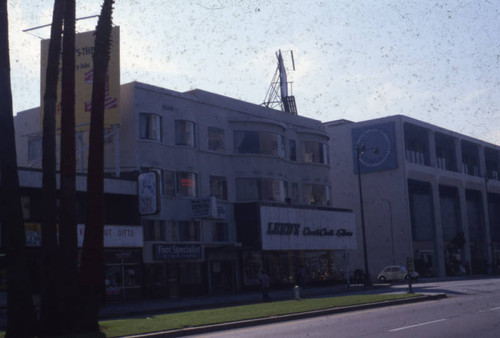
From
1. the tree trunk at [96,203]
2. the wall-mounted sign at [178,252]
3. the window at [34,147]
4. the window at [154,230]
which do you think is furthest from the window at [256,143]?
the tree trunk at [96,203]

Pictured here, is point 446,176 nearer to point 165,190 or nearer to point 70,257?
point 165,190

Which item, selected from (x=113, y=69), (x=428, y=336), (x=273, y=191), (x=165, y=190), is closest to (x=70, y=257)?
(x=428, y=336)

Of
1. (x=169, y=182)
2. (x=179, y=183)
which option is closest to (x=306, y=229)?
(x=179, y=183)

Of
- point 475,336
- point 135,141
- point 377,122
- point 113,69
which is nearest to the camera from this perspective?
point 475,336

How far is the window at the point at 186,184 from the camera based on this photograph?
4394cm

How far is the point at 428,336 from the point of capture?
14.6 m

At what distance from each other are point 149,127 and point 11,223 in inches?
1003

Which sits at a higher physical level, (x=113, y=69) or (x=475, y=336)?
(x=113, y=69)

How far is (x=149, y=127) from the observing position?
1673 inches

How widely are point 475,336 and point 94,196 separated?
1078cm

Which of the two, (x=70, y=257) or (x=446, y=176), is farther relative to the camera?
(x=446, y=176)

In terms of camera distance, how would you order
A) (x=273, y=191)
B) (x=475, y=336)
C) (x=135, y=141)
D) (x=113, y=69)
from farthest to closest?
(x=273, y=191), (x=135, y=141), (x=113, y=69), (x=475, y=336)

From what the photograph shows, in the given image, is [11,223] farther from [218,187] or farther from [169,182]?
[218,187]

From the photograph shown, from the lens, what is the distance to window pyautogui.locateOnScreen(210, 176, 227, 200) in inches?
1837
